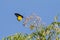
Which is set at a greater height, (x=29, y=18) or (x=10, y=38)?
(x=29, y=18)

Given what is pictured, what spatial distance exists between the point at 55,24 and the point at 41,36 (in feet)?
1.40

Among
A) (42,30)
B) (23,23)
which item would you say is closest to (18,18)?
(23,23)

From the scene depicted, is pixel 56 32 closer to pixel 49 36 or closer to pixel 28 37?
pixel 49 36

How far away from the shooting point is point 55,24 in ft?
18.2

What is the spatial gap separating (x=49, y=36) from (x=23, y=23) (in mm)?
604

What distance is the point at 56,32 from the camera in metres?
5.52

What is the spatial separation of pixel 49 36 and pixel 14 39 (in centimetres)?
82

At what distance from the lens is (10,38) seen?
5.74m

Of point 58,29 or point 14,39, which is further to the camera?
point 14,39

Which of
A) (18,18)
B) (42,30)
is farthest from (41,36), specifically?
(18,18)

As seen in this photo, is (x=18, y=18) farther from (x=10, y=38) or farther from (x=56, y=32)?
(x=56, y=32)

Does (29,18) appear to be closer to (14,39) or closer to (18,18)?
(18,18)

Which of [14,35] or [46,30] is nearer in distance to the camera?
[46,30]

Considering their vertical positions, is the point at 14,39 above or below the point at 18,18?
below
